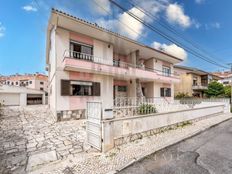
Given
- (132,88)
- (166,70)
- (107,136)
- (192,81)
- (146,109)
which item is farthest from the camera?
(192,81)

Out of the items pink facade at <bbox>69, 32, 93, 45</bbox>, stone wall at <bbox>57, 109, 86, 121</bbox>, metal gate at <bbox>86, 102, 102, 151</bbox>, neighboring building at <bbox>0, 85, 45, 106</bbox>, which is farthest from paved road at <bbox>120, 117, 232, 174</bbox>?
neighboring building at <bbox>0, 85, 45, 106</bbox>

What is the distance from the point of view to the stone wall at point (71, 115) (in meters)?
9.75

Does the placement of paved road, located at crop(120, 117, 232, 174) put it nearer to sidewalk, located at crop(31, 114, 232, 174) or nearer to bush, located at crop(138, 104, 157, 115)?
sidewalk, located at crop(31, 114, 232, 174)

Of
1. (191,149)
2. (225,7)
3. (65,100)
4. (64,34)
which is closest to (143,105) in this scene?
(191,149)

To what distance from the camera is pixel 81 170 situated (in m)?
3.69

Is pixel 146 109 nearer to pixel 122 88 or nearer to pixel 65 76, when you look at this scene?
pixel 65 76

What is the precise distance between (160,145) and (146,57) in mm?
13620

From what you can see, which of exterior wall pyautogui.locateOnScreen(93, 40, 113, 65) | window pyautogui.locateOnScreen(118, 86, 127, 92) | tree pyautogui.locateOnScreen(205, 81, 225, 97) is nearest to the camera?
exterior wall pyautogui.locateOnScreen(93, 40, 113, 65)

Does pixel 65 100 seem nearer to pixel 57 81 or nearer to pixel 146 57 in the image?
pixel 57 81

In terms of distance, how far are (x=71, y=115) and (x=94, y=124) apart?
5.65 m

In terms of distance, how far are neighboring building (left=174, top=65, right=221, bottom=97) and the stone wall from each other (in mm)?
22096

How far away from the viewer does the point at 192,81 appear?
101 ft

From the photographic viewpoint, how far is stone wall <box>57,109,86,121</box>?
9.75m

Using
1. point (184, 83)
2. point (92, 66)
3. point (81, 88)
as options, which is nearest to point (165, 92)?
point (92, 66)
